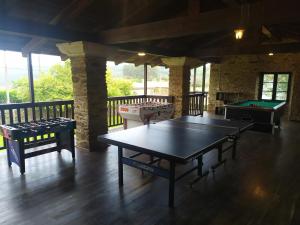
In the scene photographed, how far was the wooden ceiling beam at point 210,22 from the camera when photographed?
2.82 m

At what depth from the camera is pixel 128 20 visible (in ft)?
14.9

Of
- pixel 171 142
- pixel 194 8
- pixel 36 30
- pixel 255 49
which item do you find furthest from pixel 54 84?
pixel 171 142

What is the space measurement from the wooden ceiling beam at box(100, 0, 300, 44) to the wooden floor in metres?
2.32

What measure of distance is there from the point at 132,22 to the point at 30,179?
3.50 meters

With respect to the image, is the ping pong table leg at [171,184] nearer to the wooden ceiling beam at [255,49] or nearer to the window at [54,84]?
the wooden ceiling beam at [255,49]

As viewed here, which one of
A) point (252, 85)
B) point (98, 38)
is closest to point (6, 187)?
point (98, 38)

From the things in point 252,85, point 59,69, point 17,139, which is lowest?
point 17,139

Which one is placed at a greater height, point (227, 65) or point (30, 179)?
point (227, 65)

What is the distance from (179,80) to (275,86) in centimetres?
483

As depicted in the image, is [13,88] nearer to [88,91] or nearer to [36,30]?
[88,91]

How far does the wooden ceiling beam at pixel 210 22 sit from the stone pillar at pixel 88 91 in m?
0.53

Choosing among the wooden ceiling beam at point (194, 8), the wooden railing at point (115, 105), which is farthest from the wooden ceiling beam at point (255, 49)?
the wooden ceiling beam at point (194, 8)

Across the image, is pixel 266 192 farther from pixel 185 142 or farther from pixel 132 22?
pixel 132 22

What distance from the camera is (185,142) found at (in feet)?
9.00
